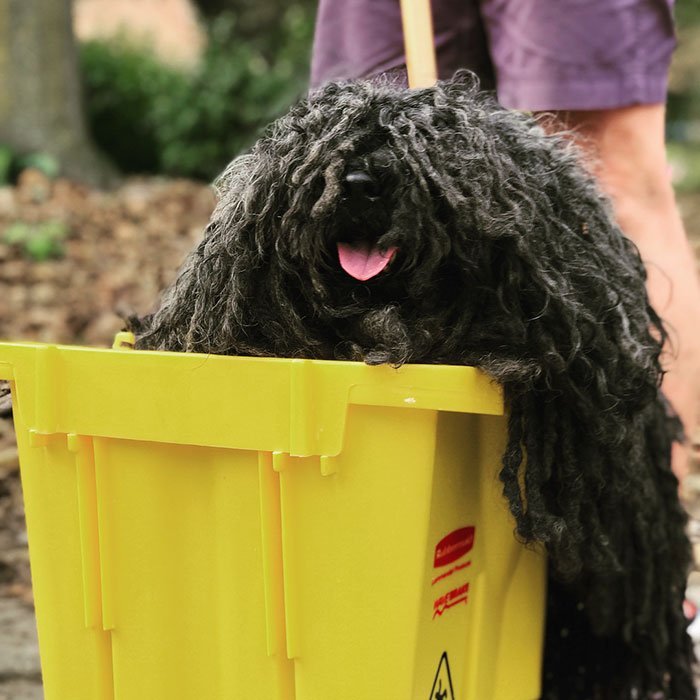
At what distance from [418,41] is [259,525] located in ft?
3.21

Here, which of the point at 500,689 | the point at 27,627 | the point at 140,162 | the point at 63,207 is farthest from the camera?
the point at 140,162

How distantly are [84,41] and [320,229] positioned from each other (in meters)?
10.3

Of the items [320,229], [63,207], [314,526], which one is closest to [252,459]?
[314,526]

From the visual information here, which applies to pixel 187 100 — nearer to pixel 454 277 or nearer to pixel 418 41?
pixel 418 41

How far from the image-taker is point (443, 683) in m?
1.77

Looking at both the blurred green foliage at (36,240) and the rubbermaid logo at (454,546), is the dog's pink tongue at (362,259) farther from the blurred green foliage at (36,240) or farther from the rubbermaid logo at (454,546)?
the blurred green foliage at (36,240)

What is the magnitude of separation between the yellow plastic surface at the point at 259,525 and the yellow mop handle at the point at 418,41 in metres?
0.70

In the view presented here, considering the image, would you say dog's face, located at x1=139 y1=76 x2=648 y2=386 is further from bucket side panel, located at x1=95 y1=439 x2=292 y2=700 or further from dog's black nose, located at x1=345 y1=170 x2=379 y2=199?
bucket side panel, located at x1=95 y1=439 x2=292 y2=700

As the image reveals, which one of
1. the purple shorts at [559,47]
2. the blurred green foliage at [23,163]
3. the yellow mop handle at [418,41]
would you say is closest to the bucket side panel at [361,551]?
the yellow mop handle at [418,41]

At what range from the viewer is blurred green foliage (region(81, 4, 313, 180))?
8922mm

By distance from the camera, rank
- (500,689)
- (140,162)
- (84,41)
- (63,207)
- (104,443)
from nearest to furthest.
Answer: (104,443) → (500,689) → (63,207) → (140,162) → (84,41)

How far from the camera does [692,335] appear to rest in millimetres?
2258

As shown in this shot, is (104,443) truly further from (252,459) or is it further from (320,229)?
(320,229)

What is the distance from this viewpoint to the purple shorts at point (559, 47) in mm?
2174
